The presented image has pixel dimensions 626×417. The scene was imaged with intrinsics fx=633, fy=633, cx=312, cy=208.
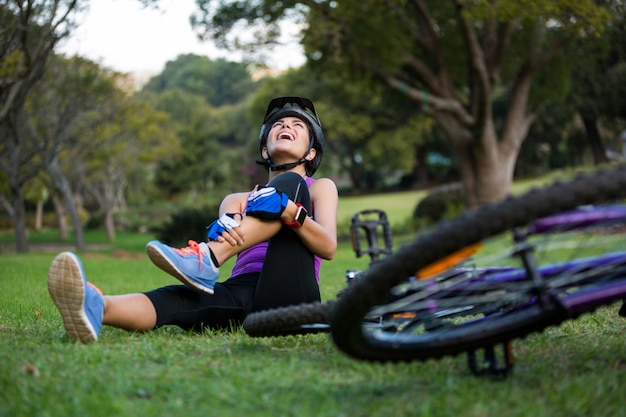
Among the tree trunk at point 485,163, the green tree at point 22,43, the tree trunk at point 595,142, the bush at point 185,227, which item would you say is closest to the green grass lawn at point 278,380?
the green tree at point 22,43

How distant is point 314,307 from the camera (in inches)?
94.7

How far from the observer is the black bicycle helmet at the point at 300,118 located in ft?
11.8

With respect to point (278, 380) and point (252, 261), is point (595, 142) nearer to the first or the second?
point (252, 261)

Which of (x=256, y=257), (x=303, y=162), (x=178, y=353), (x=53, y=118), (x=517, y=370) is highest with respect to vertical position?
(x=53, y=118)

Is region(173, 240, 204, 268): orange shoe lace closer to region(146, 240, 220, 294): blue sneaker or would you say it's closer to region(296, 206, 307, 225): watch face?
region(146, 240, 220, 294): blue sneaker

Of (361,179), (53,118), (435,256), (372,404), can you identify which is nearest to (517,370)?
(372,404)

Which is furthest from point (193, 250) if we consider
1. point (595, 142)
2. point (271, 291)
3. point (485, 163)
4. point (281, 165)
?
point (595, 142)

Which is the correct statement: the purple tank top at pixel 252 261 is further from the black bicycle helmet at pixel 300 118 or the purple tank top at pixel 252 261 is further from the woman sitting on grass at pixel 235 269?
the black bicycle helmet at pixel 300 118

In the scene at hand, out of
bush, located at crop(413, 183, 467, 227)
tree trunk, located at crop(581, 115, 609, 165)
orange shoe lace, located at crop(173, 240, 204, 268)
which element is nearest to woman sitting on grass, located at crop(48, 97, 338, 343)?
orange shoe lace, located at crop(173, 240, 204, 268)

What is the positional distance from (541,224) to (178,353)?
1.52 m

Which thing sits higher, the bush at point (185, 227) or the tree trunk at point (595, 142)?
the tree trunk at point (595, 142)

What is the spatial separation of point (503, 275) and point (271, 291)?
121 centimetres

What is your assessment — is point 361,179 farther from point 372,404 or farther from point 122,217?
point 372,404

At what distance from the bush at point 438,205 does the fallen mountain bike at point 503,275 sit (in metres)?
19.6
